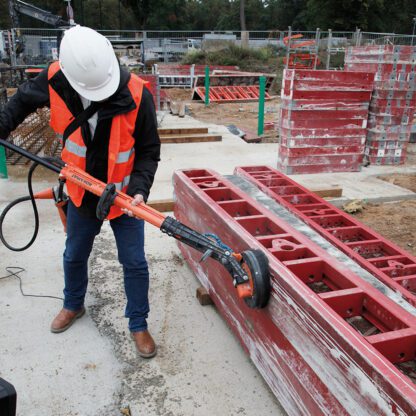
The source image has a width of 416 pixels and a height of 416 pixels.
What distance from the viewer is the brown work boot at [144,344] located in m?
2.93

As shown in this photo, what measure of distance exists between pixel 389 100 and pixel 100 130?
6336 millimetres

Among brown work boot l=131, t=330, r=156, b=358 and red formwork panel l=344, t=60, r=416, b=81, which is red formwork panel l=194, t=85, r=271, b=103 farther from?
brown work boot l=131, t=330, r=156, b=358

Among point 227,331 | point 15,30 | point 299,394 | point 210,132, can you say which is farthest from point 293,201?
point 15,30

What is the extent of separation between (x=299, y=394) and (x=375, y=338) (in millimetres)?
508

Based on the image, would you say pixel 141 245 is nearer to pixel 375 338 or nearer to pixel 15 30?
pixel 375 338

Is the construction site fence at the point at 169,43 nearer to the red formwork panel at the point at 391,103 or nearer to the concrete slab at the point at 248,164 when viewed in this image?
the concrete slab at the point at 248,164

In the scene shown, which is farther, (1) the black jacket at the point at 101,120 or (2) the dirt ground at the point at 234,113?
(2) the dirt ground at the point at 234,113

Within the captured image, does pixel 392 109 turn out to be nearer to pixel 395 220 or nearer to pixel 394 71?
pixel 394 71

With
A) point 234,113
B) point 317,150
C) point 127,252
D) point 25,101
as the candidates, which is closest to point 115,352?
point 127,252

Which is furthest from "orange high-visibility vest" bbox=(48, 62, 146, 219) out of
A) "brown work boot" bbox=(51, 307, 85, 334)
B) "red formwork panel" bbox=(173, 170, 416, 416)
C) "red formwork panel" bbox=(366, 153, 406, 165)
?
"red formwork panel" bbox=(366, 153, 406, 165)

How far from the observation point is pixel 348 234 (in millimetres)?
4199

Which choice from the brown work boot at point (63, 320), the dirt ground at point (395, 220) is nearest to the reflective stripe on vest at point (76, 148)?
the brown work boot at point (63, 320)

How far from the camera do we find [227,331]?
321 cm

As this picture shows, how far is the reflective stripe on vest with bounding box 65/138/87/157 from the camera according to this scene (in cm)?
269
